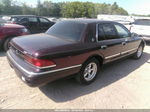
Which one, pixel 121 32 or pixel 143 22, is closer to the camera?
pixel 121 32

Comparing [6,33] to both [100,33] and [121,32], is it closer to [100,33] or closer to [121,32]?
[100,33]

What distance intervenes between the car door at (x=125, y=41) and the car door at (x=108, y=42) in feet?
0.71

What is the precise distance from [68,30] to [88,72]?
1206 millimetres

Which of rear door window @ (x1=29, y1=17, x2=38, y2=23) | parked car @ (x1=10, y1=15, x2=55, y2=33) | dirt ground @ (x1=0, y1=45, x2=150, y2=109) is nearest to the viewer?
dirt ground @ (x1=0, y1=45, x2=150, y2=109)

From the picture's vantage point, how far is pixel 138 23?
9.02 metres

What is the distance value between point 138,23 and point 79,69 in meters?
7.73

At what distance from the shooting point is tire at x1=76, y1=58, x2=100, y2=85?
3.18 metres

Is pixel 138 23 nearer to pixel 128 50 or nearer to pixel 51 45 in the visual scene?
pixel 128 50

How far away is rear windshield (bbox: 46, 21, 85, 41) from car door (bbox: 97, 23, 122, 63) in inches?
21.6

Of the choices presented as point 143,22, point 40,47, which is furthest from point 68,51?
point 143,22

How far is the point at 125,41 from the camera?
4.39 m

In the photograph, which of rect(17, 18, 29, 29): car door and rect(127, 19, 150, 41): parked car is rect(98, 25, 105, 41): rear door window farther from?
rect(17, 18, 29, 29): car door

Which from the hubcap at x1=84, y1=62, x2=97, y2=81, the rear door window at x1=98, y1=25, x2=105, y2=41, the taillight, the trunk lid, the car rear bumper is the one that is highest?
the rear door window at x1=98, y1=25, x2=105, y2=41

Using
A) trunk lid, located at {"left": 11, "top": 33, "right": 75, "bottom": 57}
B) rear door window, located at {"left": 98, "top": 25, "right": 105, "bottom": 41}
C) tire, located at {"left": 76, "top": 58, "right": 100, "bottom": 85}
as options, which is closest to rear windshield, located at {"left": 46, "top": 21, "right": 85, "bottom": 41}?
trunk lid, located at {"left": 11, "top": 33, "right": 75, "bottom": 57}
